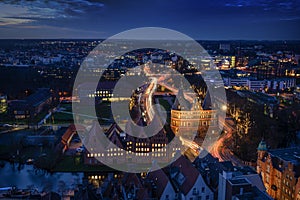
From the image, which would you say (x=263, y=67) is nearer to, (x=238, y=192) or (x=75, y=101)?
(x=75, y=101)

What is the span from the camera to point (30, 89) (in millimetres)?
28266

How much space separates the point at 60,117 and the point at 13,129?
3.35m

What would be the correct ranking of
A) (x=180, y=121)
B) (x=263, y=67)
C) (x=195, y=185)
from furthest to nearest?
(x=263, y=67) < (x=180, y=121) < (x=195, y=185)

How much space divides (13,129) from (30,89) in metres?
11.3

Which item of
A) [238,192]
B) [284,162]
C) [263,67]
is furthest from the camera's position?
[263,67]

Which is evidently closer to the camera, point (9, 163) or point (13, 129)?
point (9, 163)

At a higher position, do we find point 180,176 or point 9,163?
point 180,176

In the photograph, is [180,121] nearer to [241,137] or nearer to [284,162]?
[241,137]

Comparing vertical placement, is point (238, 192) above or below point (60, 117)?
above

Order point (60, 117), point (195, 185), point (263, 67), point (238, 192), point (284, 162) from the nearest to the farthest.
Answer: point (238, 192), point (195, 185), point (284, 162), point (60, 117), point (263, 67)

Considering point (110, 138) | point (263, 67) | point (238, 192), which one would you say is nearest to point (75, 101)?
point (110, 138)

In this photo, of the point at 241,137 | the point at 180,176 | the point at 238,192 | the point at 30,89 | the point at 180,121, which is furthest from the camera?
the point at 30,89

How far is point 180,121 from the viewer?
16922 millimetres

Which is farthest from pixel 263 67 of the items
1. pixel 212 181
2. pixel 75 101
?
pixel 212 181
